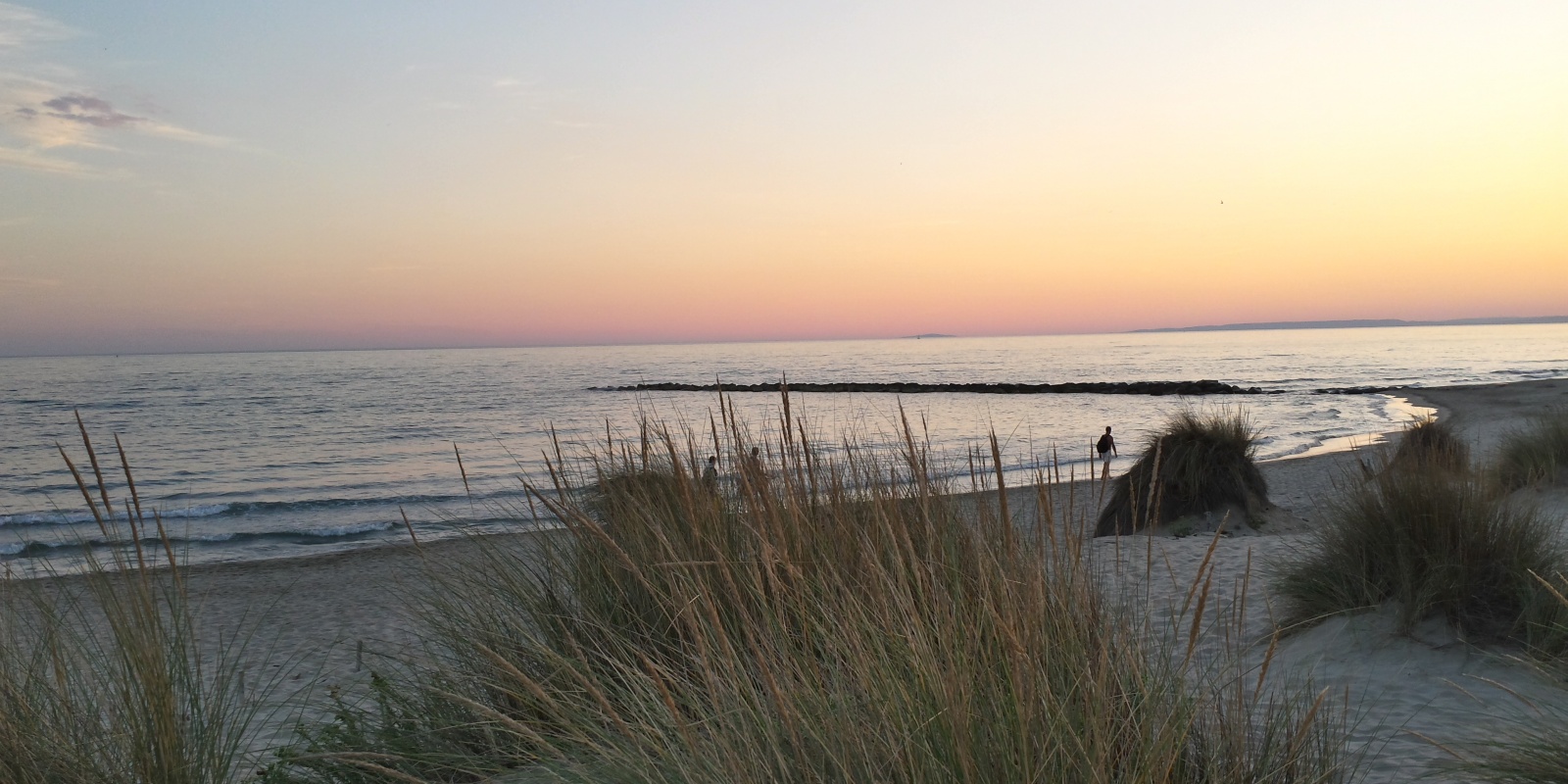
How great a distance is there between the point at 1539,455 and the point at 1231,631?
7.54m

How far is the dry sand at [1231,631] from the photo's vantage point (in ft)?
11.6

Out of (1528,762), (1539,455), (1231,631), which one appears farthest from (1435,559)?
(1539,455)

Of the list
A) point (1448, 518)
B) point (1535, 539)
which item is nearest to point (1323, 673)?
point (1448, 518)

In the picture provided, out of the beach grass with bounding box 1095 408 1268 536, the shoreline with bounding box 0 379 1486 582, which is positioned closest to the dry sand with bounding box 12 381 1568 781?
the shoreline with bounding box 0 379 1486 582

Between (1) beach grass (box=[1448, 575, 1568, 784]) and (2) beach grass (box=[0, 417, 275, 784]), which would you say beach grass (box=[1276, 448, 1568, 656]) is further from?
(2) beach grass (box=[0, 417, 275, 784])

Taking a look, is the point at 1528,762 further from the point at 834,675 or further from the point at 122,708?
the point at 122,708

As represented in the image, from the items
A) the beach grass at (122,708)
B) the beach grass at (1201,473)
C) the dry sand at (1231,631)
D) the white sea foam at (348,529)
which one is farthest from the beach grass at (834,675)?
the white sea foam at (348,529)

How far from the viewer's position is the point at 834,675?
2346 millimetres

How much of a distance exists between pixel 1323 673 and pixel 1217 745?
2815 mm

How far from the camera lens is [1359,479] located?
18.6ft

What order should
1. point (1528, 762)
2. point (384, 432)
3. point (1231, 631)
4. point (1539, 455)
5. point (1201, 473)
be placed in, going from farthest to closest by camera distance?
point (384, 432) < point (1201, 473) < point (1539, 455) < point (1231, 631) < point (1528, 762)

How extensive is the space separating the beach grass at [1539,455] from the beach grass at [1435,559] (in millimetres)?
5219

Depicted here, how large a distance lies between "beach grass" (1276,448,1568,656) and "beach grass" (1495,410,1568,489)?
5.22 meters

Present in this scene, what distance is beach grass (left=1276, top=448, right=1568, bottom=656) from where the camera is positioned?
4.59 m
